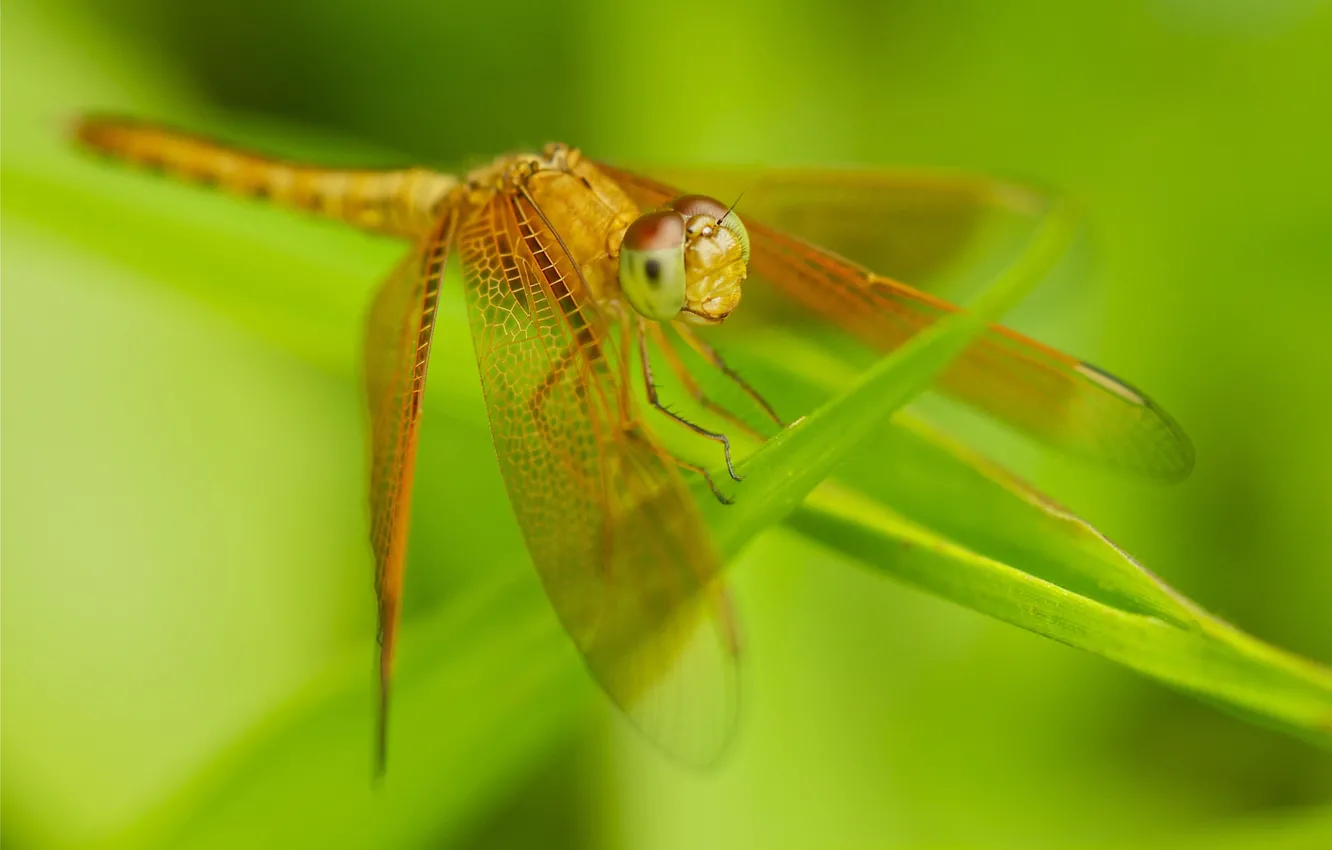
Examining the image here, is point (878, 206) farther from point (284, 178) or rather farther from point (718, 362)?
point (284, 178)

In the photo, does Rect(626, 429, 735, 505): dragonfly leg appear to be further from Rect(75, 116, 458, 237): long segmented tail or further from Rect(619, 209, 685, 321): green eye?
Rect(75, 116, 458, 237): long segmented tail

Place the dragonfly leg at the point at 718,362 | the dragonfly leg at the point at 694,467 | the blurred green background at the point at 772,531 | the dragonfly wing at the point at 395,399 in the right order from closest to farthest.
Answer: the dragonfly leg at the point at 694,467
the dragonfly wing at the point at 395,399
the dragonfly leg at the point at 718,362
the blurred green background at the point at 772,531

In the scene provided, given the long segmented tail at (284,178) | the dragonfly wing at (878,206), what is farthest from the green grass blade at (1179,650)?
the long segmented tail at (284,178)

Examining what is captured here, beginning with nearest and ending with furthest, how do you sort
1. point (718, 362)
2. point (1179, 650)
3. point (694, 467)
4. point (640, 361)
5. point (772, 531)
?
point (1179, 650)
point (694, 467)
point (718, 362)
point (640, 361)
point (772, 531)

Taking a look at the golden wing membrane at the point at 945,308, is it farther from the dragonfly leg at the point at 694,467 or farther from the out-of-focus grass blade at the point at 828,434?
the dragonfly leg at the point at 694,467

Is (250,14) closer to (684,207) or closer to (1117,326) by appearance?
(684,207)

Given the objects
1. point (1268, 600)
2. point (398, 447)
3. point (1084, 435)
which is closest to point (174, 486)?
point (398, 447)

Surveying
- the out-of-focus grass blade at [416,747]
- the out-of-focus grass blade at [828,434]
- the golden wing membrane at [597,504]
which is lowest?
the out-of-focus grass blade at [416,747]

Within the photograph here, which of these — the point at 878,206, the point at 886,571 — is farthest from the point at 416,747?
the point at 878,206
